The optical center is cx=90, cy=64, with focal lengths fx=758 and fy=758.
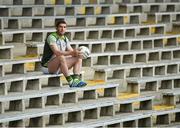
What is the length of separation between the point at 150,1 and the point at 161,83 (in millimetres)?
→ 3456

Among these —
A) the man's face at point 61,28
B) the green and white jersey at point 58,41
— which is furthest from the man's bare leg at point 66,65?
the man's face at point 61,28

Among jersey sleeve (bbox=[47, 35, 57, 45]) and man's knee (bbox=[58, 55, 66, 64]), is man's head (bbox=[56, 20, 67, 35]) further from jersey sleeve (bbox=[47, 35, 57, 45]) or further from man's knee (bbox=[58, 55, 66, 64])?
man's knee (bbox=[58, 55, 66, 64])

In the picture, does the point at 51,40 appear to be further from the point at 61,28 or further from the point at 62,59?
the point at 62,59

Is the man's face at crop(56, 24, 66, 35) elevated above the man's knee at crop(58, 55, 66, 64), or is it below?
above

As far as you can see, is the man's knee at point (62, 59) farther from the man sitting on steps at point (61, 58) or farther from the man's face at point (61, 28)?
the man's face at point (61, 28)

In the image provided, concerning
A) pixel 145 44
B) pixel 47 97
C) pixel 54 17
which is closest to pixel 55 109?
pixel 47 97

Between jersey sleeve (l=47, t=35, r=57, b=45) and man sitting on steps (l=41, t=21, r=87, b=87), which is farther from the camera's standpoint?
jersey sleeve (l=47, t=35, r=57, b=45)

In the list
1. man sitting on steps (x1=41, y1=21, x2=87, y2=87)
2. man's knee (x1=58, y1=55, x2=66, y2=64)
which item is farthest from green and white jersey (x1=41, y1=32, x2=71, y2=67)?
man's knee (x1=58, y1=55, x2=66, y2=64)

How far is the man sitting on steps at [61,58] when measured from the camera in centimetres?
1135

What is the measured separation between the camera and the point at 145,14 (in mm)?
16031

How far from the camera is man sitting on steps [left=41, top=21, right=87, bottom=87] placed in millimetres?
11352

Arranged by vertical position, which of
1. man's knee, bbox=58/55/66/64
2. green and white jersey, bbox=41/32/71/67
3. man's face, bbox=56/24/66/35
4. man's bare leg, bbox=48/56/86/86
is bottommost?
man's bare leg, bbox=48/56/86/86

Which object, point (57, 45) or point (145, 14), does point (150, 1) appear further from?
point (57, 45)

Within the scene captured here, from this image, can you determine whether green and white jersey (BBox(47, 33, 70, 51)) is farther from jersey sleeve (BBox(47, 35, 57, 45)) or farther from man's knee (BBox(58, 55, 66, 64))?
man's knee (BBox(58, 55, 66, 64))
